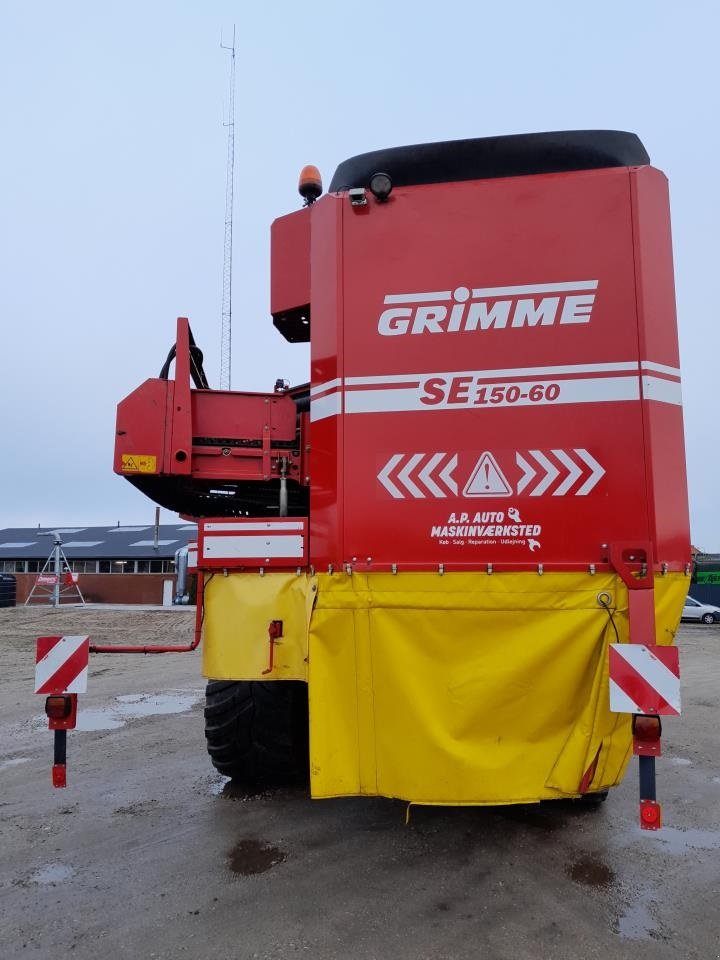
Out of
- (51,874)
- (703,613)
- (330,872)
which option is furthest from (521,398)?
(703,613)

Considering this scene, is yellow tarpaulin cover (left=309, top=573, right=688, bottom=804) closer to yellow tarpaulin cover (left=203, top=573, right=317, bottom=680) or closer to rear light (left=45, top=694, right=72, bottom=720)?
yellow tarpaulin cover (left=203, top=573, right=317, bottom=680)

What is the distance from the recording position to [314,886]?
325 cm

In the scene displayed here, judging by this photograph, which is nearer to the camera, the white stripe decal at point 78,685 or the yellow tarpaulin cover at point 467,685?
the yellow tarpaulin cover at point 467,685

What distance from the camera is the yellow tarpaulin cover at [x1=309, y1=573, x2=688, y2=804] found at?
3027 millimetres

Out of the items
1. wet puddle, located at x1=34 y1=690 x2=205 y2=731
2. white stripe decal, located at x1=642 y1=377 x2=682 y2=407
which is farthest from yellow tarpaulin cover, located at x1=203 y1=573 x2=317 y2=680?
wet puddle, located at x1=34 y1=690 x2=205 y2=731

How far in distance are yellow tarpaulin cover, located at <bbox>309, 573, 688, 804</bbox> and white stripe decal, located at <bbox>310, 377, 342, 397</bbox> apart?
3.32ft

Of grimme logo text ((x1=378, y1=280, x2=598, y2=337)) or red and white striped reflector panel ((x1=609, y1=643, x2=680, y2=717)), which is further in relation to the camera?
grimme logo text ((x1=378, y1=280, x2=598, y2=337))

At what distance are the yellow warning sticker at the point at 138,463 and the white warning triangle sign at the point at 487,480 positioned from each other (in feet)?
6.64

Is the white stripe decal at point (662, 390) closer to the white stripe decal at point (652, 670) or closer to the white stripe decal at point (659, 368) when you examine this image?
the white stripe decal at point (659, 368)

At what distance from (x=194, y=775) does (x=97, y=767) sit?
864 millimetres

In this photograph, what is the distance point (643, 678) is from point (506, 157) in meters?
2.55

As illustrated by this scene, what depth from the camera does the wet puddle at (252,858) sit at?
3.45 metres

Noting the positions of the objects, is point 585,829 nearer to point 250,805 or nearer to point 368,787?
point 368,787

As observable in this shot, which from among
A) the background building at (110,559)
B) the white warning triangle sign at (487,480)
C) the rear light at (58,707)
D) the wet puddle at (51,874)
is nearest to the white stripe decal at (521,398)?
the white warning triangle sign at (487,480)
